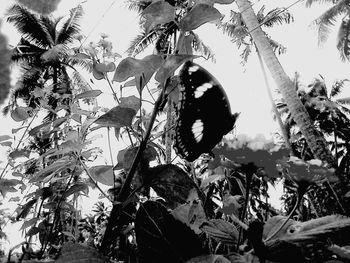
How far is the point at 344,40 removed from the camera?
44.4 feet

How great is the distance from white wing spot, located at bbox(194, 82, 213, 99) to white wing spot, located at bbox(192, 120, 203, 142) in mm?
88

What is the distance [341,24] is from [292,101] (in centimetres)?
981

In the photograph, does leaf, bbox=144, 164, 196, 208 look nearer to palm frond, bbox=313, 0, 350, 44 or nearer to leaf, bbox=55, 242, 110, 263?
leaf, bbox=55, 242, 110, 263

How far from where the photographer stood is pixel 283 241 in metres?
0.47

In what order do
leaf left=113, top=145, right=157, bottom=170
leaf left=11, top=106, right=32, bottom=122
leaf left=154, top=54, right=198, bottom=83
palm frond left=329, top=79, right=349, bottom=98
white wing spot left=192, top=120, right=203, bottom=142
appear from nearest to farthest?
leaf left=154, top=54, right=198, bottom=83
leaf left=113, top=145, right=157, bottom=170
white wing spot left=192, top=120, right=203, bottom=142
leaf left=11, top=106, right=32, bottom=122
palm frond left=329, top=79, right=349, bottom=98

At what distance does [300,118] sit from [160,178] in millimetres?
5630

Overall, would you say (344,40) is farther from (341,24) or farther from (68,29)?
(68,29)

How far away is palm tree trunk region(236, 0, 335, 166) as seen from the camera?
5.36m

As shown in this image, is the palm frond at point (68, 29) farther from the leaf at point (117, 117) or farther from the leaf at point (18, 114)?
the leaf at point (117, 117)

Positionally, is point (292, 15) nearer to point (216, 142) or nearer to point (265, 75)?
point (265, 75)

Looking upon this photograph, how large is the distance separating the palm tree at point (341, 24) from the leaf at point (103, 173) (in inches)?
526

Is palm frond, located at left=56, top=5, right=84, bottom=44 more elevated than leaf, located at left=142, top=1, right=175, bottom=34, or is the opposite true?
palm frond, located at left=56, top=5, right=84, bottom=44

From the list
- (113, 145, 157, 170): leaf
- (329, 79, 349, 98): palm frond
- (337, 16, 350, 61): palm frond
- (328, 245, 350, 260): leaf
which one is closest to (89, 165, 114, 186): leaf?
(113, 145, 157, 170): leaf

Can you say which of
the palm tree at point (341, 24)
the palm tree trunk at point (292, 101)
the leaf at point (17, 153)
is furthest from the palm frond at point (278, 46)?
the leaf at point (17, 153)
